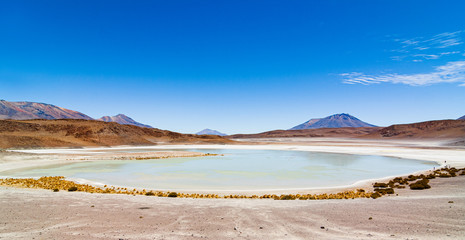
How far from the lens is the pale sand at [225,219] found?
22.8 ft

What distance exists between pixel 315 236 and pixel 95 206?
7847mm

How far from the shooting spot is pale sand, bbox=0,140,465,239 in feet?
22.8

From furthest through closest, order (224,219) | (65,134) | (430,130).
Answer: (430,130), (65,134), (224,219)

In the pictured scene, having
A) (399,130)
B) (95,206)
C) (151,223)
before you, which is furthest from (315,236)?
(399,130)

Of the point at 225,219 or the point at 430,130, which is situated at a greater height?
the point at 430,130

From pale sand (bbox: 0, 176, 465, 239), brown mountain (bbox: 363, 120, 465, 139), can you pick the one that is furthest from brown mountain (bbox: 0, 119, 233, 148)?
brown mountain (bbox: 363, 120, 465, 139)

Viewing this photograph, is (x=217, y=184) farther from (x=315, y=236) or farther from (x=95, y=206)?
(x=315, y=236)

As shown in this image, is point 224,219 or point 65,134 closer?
point 224,219

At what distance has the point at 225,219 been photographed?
8469 millimetres

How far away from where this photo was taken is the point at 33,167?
2691cm

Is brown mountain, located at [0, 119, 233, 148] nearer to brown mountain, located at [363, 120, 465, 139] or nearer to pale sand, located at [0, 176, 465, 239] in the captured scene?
pale sand, located at [0, 176, 465, 239]

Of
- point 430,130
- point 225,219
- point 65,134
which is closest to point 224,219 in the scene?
point 225,219

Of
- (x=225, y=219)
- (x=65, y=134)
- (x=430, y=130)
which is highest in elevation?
(x=65, y=134)

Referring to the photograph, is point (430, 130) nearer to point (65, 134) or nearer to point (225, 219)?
point (65, 134)
